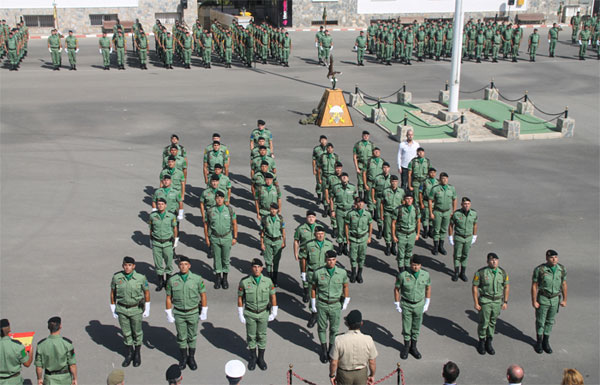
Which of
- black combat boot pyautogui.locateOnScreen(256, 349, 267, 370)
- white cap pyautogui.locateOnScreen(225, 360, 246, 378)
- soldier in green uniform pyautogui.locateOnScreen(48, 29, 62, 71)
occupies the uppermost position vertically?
soldier in green uniform pyautogui.locateOnScreen(48, 29, 62, 71)

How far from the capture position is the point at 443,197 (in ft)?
43.5

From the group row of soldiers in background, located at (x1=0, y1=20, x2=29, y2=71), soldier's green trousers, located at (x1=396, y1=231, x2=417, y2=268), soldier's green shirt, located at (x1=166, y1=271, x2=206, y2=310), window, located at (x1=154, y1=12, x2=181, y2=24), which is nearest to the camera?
soldier's green shirt, located at (x1=166, y1=271, x2=206, y2=310)

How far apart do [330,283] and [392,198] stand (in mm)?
4032

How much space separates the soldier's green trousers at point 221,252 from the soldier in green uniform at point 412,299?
10.9ft

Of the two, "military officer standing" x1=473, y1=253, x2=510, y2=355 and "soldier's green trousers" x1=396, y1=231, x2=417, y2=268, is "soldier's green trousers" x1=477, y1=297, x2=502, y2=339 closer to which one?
"military officer standing" x1=473, y1=253, x2=510, y2=355

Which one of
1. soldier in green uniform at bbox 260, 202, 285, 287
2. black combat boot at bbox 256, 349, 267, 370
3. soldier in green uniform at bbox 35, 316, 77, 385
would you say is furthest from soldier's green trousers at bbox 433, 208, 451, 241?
soldier in green uniform at bbox 35, 316, 77, 385

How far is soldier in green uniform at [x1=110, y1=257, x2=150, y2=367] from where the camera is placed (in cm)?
933

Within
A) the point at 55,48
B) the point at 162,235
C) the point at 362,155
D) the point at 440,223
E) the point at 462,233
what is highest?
the point at 55,48

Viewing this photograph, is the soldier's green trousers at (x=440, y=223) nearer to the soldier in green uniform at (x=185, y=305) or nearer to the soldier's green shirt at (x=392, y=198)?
the soldier's green shirt at (x=392, y=198)

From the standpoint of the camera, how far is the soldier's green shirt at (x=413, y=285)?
966cm

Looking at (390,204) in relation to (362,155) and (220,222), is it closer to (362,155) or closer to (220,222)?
(362,155)

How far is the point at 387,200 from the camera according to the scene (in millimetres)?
13156

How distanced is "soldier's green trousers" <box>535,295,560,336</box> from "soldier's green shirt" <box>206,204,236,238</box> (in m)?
5.28

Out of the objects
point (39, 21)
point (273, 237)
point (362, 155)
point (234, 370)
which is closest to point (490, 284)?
point (273, 237)
